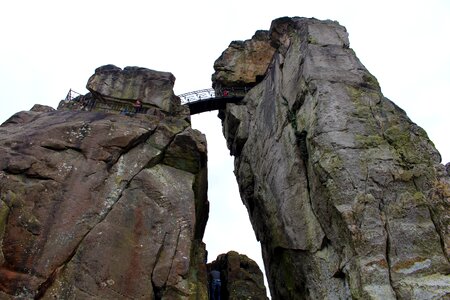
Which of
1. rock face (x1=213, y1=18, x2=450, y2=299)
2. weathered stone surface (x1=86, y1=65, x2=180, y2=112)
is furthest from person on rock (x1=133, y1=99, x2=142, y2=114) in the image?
rock face (x1=213, y1=18, x2=450, y2=299)

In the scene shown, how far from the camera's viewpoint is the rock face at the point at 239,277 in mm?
22231

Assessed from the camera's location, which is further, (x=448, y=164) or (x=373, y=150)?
(x=448, y=164)

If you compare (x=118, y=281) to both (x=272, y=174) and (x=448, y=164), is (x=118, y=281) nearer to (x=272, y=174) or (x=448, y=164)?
(x=272, y=174)

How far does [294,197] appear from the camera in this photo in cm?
2009

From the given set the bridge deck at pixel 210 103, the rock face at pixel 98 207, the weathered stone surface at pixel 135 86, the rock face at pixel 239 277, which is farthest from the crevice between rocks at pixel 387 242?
the bridge deck at pixel 210 103

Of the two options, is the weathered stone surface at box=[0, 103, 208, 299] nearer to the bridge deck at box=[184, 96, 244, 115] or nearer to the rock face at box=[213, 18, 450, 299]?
the rock face at box=[213, 18, 450, 299]

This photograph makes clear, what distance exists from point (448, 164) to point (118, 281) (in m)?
18.7

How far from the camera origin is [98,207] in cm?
1608

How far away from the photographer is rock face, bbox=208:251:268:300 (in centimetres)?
2223

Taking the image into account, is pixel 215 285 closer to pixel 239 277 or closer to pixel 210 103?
pixel 239 277

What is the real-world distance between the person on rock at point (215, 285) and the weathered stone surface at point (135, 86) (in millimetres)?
10019

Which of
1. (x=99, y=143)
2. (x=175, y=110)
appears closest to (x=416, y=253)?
(x=99, y=143)

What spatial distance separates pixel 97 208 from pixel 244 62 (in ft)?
69.4

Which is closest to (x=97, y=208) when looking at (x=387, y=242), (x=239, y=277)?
(x=239, y=277)
